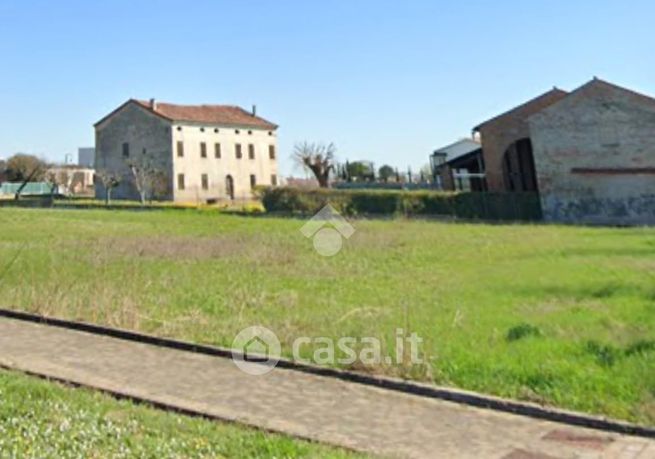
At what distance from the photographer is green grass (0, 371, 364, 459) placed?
4.37 metres

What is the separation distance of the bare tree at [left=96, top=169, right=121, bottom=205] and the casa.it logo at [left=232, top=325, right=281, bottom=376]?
5575 centimetres

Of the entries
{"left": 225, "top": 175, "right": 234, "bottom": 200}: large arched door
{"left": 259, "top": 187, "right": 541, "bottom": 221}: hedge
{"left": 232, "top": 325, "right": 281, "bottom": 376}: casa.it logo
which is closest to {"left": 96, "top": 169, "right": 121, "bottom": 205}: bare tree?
{"left": 225, "top": 175, "right": 234, "bottom": 200}: large arched door

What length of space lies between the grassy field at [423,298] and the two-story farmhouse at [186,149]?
133 feet

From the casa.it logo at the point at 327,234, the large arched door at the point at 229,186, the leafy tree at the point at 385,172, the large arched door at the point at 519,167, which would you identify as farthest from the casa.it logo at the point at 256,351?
the leafy tree at the point at 385,172

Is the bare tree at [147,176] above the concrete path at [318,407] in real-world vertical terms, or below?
above

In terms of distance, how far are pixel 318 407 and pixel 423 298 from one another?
17.9ft

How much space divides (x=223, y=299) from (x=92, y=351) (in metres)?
3.51

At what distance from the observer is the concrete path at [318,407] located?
16.0 ft

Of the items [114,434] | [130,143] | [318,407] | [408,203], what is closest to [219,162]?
[130,143]

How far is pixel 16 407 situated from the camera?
5301mm

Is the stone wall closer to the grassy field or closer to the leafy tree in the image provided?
the leafy tree

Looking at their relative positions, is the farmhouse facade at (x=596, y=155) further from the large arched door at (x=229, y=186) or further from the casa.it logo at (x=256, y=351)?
the large arched door at (x=229, y=186)

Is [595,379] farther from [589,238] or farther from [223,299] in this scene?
[589,238]

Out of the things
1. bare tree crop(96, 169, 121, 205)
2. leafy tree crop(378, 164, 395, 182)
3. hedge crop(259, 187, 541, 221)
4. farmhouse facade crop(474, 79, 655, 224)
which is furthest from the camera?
leafy tree crop(378, 164, 395, 182)
